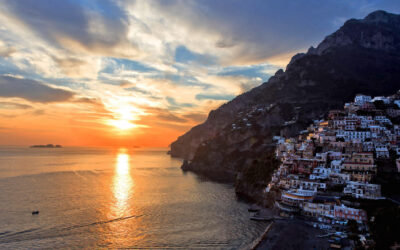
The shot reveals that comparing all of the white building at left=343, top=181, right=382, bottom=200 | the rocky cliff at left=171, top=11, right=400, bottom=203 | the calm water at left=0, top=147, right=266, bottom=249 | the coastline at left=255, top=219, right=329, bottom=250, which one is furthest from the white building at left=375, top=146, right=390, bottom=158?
the rocky cliff at left=171, top=11, right=400, bottom=203

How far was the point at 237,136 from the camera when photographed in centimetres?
14850

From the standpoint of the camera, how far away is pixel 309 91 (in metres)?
166

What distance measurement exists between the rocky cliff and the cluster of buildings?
3669 centimetres

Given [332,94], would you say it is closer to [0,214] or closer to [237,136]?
Answer: [237,136]

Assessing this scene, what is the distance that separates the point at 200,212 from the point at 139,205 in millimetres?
17976

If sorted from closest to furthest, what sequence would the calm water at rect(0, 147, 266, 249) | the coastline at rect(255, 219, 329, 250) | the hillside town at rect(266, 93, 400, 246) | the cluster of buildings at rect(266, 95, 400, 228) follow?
the coastline at rect(255, 219, 329, 250), the calm water at rect(0, 147, 266, 249), the hillside town at rect(266, 93, 400, 246), the cluster of buildings at rect(266, 95, 400, 228)

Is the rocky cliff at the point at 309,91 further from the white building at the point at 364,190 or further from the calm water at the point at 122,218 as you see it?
the white building at the point at 364,190

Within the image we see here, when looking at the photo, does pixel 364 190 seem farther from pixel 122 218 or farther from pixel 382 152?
pixel 122 218

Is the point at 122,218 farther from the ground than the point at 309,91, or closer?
closer

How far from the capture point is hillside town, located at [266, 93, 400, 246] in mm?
50438

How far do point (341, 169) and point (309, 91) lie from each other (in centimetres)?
11163

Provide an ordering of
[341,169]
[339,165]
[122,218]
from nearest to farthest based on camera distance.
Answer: [122,218] < [341,169] < [339,165]

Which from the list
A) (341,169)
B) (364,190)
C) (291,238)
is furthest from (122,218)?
(341,169)

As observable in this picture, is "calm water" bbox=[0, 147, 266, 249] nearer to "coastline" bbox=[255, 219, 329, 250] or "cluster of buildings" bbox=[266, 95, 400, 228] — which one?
"coastline" bbox=[255, 219, 329, 250]
